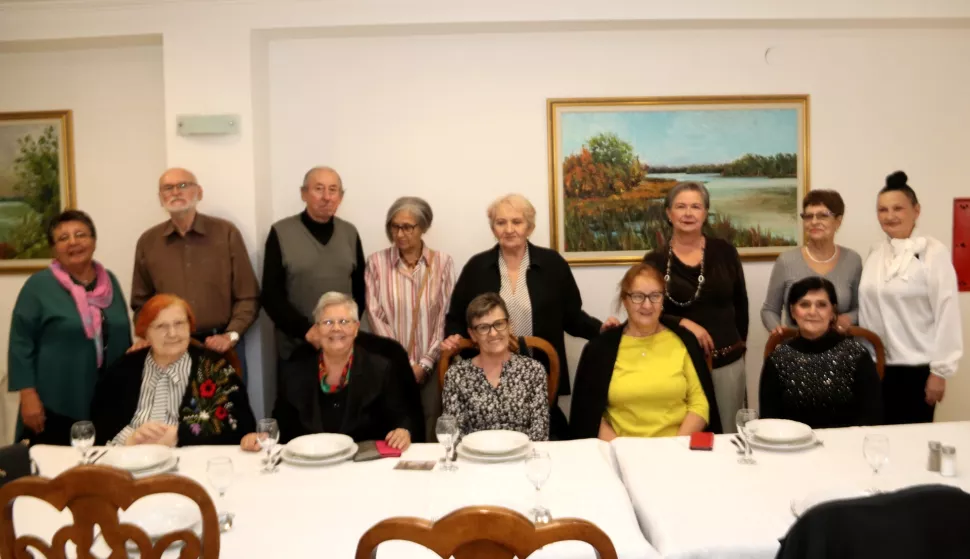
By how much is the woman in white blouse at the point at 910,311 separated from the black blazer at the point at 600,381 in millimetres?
932

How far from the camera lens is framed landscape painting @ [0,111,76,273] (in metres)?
4.45

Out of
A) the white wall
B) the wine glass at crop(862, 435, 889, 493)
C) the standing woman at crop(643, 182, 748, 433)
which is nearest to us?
the wine glass at crop(862, 435, 889, 493)

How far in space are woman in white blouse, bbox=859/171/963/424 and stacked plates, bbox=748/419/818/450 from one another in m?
1.06

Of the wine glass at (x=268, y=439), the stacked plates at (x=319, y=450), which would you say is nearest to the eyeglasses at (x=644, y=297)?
the stacked plates at (x=319, y=450)

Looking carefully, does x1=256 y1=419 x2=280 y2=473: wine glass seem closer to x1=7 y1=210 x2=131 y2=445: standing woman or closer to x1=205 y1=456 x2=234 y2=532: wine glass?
x1=205 y1=456 x2=234 y2=532: wine glass

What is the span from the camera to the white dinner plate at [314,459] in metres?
2.34

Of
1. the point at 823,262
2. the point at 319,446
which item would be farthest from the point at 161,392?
the point at 823,262

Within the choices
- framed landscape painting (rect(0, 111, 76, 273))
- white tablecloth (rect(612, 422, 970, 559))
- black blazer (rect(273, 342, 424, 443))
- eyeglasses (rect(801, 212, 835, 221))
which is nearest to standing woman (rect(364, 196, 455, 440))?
black blazer (rect(273, 342, 424, 443))

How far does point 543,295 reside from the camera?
3.38m

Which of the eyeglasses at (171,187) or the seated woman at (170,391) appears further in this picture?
the eyeglasses at (171,187)

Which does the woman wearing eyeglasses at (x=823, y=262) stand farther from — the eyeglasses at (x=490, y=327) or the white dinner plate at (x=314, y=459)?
the white dinner plate at (x=314, y=459)

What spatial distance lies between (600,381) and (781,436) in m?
0.69

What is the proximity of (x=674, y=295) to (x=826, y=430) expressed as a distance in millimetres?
894

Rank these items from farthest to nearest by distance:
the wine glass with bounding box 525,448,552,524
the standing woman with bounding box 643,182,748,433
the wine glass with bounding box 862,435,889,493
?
the standing woman with bounding box 643,182,748,433 → the wine glass with bounding box 862,435,889,493 → the wine glass with bounding box 525,448,552,524
